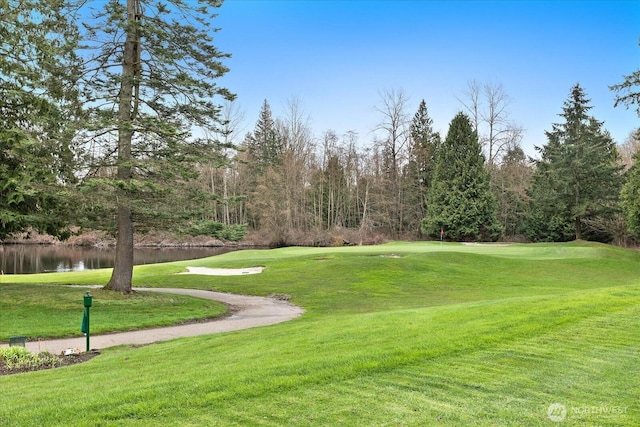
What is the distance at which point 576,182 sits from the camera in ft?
138

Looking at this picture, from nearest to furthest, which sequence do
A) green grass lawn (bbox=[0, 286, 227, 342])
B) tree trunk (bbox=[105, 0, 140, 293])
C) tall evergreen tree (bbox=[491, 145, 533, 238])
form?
1. green grass lawn (bbox=[0, 286, 227, 342])
2. tree trunk (bbox=[105, 0, 140, 293])
3. tall evergreen tree (bbox=[491, 145, 533, 238])

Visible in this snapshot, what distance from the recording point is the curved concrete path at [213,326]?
32.4 feet

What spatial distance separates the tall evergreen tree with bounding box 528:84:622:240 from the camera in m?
41.2

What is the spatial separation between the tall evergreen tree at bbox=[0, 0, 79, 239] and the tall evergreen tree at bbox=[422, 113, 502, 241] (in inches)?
1505

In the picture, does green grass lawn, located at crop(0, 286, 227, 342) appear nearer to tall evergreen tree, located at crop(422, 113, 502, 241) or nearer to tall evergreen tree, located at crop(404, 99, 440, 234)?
tall evergreen tree, located at crop(422, 113, 502, 241)

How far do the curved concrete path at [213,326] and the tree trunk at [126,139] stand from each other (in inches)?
121

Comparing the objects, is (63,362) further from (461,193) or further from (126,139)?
(461,193)

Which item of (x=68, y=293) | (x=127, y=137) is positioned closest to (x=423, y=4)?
(x=127, y=137)

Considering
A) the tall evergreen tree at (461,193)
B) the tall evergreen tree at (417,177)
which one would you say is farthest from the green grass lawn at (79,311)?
the tall evergreen tree at (417,177)

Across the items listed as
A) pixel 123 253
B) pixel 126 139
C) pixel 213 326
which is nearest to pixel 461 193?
pixel 123 253

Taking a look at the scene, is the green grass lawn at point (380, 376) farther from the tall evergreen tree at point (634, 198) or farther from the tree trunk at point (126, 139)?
the tall evergreen tree at point (634, 198)

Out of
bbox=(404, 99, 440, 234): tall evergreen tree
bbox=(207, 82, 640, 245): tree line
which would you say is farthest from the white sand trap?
bbox=(404, 99, 440, 234): tall evergreen tree

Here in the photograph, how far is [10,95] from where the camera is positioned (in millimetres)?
13906

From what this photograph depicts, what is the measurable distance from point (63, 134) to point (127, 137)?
5.64 ft
